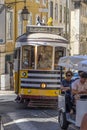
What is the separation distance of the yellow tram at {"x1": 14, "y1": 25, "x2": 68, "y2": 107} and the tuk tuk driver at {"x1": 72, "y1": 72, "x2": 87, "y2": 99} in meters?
6.38

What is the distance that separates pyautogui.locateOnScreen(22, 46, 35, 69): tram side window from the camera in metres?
19.3

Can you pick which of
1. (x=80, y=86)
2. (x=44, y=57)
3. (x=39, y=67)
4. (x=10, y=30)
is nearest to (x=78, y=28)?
(x=10, y=30)

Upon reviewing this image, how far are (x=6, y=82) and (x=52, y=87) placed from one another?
14752 millimetres

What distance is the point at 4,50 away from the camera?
34.7 metres

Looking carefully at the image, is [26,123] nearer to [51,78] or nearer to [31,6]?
[51,78]

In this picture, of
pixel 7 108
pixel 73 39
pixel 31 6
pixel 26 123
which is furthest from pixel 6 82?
pixel 73 39

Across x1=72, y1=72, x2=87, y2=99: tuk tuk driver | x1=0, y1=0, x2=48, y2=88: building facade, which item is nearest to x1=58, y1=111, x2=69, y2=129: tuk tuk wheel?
x1=72, y1=72, x2=87, y2=99: tuk tuk driver

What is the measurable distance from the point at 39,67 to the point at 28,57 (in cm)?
61

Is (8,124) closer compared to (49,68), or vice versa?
(8,124)

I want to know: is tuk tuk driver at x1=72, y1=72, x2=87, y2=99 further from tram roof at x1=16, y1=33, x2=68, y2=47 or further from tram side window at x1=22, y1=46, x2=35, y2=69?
tram roof at x1=16, y1=33, x2=68, y2=47

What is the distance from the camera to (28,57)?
19.5 m

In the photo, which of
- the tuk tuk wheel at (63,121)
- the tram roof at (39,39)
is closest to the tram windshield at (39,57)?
the tram roof at (39,39)

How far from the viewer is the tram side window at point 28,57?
19297 mm

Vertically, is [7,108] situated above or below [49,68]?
below
